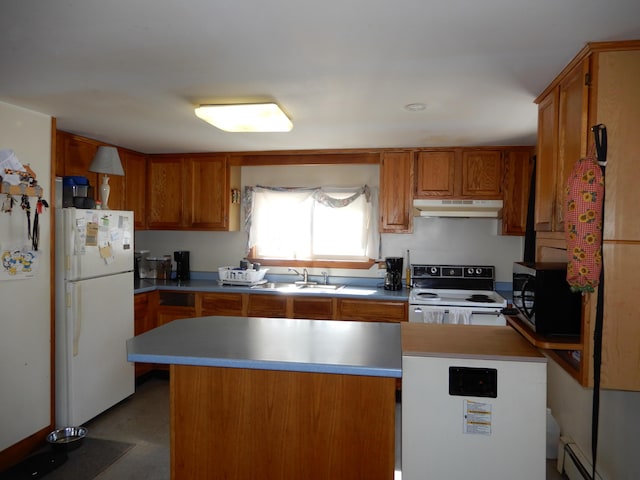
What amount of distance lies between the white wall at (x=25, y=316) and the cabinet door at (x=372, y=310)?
7.26 feet

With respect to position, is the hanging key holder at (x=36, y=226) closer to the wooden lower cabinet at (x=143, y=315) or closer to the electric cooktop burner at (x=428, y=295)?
the wooden lower cabinet at (x=143, y=315)

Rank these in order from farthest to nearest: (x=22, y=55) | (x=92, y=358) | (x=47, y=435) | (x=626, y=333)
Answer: (x=92, y=358) → (x=47, y=435) → (x=22, y=55) → (x=626, y=333)

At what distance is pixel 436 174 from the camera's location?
12.2ft

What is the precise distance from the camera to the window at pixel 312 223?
415cm

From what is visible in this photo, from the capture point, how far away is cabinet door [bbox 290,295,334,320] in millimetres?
3666

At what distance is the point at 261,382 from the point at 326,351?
0.95 feet

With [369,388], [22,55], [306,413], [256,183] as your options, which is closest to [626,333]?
[369,388]

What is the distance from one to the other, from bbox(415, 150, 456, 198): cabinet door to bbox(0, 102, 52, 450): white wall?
9.50ft

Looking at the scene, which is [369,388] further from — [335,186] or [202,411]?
[335,186]

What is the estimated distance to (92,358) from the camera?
9.88 feet

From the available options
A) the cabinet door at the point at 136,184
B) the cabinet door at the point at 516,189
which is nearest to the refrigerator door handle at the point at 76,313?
the cabinet door at the point at 136,184

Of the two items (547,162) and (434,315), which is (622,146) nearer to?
(547,162)

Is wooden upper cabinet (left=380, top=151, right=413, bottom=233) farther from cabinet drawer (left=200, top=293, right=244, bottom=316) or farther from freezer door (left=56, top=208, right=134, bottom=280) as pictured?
freezer door (left=56, top=208, right=134, bottom=280)

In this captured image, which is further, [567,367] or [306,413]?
[567,367]
